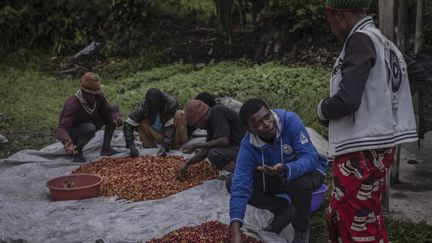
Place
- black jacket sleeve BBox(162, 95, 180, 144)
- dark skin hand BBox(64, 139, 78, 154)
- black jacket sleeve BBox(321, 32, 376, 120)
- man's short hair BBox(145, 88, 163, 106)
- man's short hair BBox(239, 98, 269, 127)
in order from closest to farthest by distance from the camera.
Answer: black jacket sleeve BBox(321, 32, 376, 120), man's short hair BBox(239, 98, 269, 127), dark skin hand BBox(64, 139, 78, 154), man's short hair BBox(145, 88, 163, 106), black jacket sleeve BBox(162, 95, 180, 144)

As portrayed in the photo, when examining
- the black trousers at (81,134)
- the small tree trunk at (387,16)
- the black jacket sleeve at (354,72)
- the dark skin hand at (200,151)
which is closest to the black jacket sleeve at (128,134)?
the black trousers at (81,134)

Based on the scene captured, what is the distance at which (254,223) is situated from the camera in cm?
404

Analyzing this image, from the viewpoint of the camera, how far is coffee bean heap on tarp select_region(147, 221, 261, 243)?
3598 millimetres

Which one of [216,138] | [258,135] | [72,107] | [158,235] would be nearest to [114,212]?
[158,235]

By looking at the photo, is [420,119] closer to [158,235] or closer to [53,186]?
[158,235]

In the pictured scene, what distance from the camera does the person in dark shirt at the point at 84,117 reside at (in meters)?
5.79

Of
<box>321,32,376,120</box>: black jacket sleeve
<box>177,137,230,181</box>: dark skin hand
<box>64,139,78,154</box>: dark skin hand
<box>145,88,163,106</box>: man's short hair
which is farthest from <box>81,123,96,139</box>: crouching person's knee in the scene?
<box>321,32,376,120</box>: black jacket sleeve

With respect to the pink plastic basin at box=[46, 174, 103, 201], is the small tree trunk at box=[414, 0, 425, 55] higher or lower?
higher

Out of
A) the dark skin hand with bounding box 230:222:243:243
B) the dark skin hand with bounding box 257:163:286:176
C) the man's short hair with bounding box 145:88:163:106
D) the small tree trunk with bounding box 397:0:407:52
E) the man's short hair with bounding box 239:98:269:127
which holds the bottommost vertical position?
the dark skin hand with bounding box 230:222:243:243

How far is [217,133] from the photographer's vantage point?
4762 millimetres

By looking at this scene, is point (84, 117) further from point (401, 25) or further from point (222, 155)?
A: point (401, 25)

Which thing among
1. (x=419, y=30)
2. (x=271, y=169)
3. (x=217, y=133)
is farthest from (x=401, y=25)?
(x=271, y=169)

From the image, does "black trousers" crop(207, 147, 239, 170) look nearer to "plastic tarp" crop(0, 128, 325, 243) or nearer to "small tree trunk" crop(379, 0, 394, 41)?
"plastic tarp" crop(0, 128, 325, 243)

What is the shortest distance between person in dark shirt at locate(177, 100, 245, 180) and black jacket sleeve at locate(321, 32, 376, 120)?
6.82 feet
